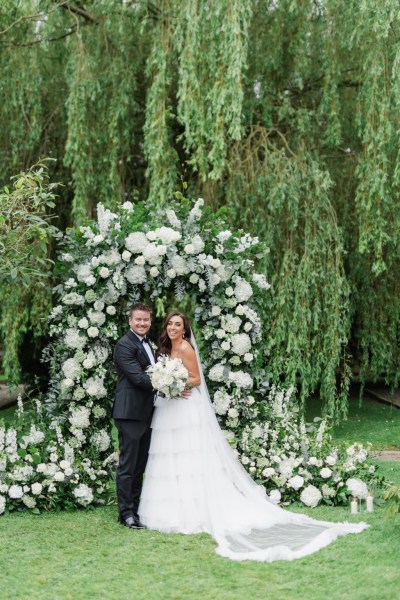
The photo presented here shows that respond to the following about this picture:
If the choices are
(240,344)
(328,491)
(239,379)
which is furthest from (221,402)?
(328,491)

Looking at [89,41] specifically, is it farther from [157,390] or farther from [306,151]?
[157,390]

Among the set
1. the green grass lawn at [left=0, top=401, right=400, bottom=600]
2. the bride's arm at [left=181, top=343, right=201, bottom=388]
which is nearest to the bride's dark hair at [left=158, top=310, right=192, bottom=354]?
the bride's arm at [left=181, top=343, right=201, bottom=388]

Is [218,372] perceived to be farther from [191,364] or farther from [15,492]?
[15,492]

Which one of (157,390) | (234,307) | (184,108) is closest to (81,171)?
(184,108)

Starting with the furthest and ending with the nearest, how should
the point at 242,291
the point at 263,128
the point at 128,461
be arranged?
the point at 263,128 < the point at 242,291 < the point at 128,461

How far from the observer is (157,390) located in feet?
20.1

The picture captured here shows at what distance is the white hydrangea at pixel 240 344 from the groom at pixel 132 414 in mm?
1057

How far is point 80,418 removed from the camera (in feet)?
22.0

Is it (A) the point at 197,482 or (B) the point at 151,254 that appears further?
(B) the point at 151,254

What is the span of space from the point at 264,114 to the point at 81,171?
2.52m

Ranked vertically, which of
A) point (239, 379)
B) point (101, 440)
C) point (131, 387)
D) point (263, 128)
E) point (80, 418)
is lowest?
point (101, 440)

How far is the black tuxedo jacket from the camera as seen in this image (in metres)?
6.07

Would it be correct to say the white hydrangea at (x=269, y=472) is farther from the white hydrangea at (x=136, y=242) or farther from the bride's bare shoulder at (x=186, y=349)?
the white hydrangea at (x=136, y=242)

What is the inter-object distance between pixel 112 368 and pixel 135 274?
3.03 feet
